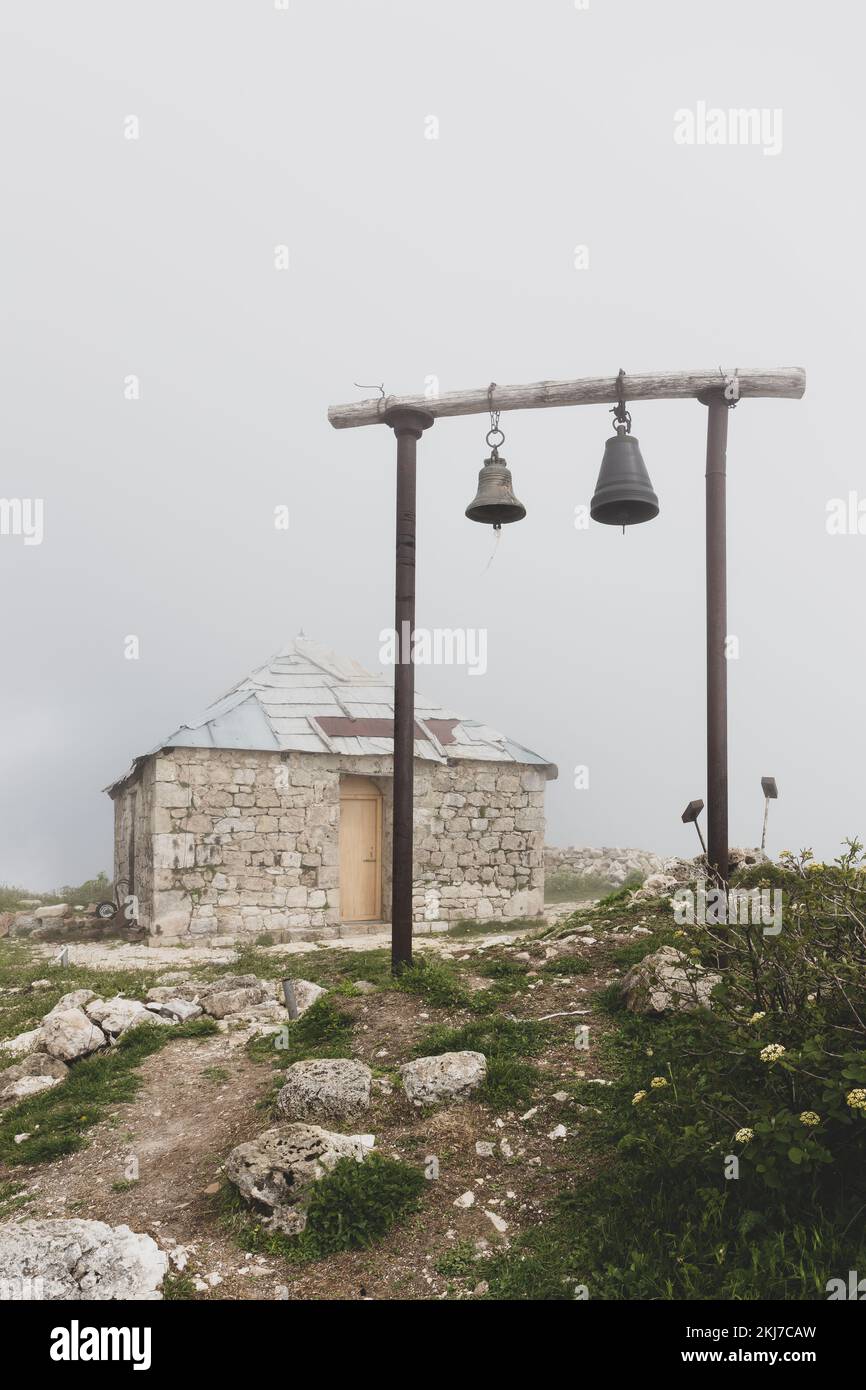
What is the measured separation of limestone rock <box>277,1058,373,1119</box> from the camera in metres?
4.79

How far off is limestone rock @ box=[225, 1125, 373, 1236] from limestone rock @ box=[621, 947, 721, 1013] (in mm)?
2139

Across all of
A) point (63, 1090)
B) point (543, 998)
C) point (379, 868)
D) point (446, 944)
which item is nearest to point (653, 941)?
point (543, 998)

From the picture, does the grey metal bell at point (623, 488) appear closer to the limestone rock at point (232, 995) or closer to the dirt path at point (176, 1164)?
the dirt path at point (176, 1164)

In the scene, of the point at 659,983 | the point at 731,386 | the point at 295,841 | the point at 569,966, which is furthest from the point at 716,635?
the point at 295,841

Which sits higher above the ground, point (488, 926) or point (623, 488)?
point (623, 488)

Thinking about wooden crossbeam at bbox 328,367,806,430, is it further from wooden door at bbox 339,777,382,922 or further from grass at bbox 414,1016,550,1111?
wooden door at bbox 339,777,382,922

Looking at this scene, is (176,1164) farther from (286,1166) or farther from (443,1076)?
(443,1076)

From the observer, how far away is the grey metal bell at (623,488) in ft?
20.9

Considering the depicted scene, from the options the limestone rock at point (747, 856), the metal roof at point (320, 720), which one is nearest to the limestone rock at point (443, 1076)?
the limestone rock at point (747, 856)

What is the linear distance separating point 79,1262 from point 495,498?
5632 millimetres

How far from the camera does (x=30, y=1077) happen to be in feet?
20.2

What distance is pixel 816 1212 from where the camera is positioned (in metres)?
3.32
